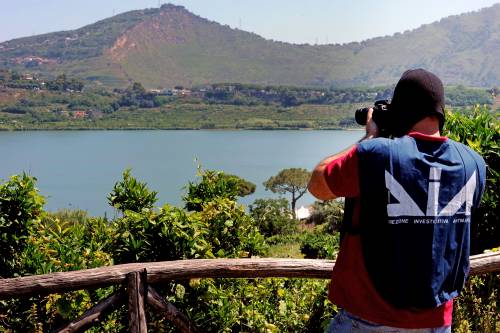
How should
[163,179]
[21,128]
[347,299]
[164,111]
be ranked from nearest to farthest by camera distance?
1. [347,299]
2. [163,179]
3. [21,128]
4. [164,111]

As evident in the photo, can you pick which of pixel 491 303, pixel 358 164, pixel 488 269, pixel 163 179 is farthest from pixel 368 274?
pixel 163 179

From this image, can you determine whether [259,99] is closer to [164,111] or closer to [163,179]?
[164,111]

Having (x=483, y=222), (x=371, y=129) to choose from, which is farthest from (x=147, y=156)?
(x=371, y=129)

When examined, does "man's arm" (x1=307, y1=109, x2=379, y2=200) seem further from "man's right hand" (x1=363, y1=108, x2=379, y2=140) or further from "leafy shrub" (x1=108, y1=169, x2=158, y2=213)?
"leafy shrub" (x1=108, y1=169, x2=158, y2=213)

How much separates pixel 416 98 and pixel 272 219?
90.0 feet

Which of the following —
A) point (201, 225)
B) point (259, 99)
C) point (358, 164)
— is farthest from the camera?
point (259, 99)

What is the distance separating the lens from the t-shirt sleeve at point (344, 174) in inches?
66.8

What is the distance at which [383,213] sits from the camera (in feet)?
5.64

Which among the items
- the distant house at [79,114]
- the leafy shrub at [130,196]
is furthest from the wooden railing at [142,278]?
the distant house at [79,114]

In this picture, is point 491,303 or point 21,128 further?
point 21,128

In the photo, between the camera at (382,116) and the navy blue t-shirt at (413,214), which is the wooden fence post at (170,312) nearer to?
the navy blue t-shirt at (413,214)

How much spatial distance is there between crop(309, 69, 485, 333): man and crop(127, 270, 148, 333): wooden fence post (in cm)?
115

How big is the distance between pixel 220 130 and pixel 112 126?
28.5 m

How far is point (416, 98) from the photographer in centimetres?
175
